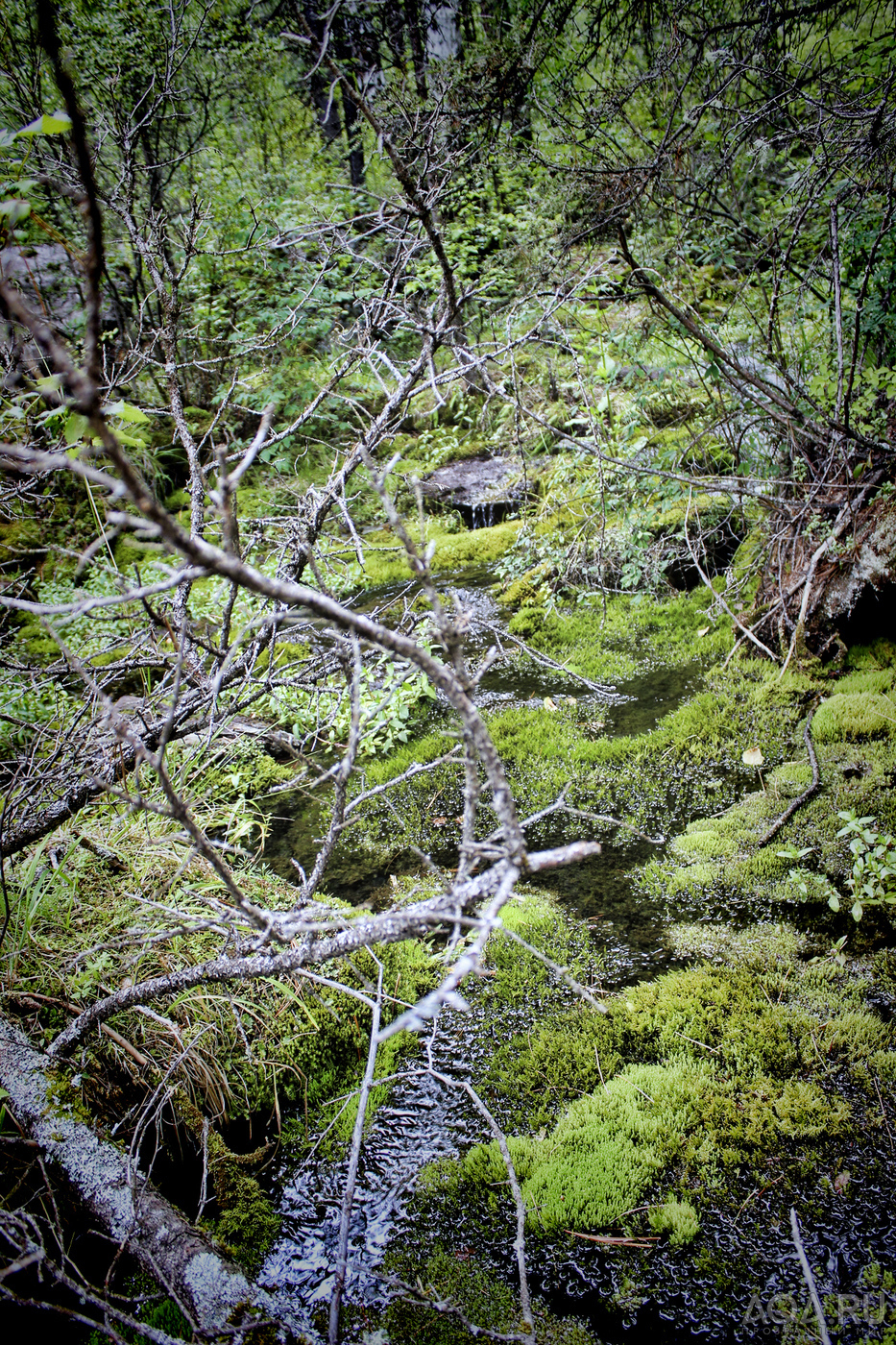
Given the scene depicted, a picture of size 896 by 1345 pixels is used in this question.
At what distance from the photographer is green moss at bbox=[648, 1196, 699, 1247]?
2092 millimetres

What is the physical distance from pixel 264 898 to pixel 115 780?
99 centimetres

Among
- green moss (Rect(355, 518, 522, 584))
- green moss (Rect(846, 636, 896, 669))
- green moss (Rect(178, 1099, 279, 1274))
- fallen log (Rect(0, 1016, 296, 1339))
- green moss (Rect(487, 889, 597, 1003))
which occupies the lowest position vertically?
green moss (Rect(178, 1099, 279, 1274))

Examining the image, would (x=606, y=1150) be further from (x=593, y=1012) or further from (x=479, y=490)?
(x=479, y=490)

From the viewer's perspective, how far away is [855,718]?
4.14m

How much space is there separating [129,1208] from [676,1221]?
178 centimetres

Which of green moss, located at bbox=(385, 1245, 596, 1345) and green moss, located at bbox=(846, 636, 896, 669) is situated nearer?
green moss, located at bbox=(385, 1245, 596, 1345)

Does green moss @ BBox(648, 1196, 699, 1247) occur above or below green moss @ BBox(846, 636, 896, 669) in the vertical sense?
below

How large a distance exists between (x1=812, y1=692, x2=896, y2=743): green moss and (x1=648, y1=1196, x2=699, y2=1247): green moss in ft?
9.69

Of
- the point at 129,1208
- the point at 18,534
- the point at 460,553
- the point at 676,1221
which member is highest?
the point at 18,534

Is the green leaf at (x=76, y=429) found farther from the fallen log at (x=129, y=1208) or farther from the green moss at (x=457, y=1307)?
the green moss at (x=457, y=1307)

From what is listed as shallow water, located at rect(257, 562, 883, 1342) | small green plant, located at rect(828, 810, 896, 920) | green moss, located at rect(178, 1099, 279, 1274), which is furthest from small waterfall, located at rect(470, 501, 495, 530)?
green moss, located at rect(178, 1099, 279, 1274)

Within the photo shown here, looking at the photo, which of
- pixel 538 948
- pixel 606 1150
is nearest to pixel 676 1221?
pixel 606 1150

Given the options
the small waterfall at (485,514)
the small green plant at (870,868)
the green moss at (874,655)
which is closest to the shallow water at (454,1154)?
the small green plant at (870,868)

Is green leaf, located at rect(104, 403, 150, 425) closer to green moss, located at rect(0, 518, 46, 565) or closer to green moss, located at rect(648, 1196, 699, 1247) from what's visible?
green moss, located at rect(648, 1196, 699, 1247)
